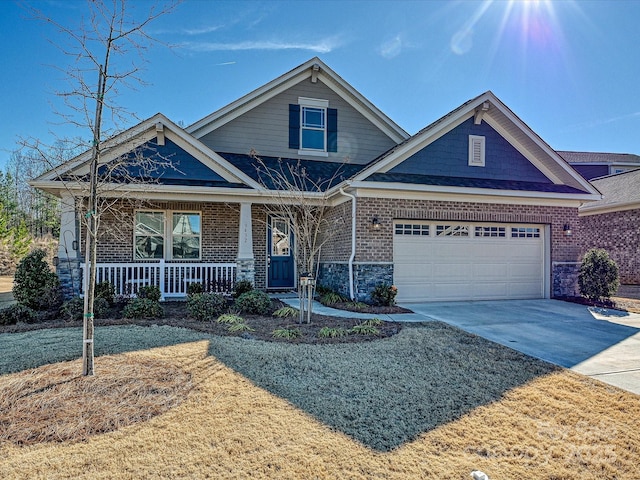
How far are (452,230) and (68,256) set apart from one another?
9.99 meters

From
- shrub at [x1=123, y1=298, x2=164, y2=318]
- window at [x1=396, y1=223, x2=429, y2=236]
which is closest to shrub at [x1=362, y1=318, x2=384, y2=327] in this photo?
window at [x1=396, y1=223, x2=429, y2=236]

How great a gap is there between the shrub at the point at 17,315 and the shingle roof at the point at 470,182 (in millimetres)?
8101

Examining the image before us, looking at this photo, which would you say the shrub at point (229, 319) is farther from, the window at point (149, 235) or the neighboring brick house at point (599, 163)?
the neighboring brick house at point (599, 163)

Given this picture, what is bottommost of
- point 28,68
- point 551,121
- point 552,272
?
point 552,272

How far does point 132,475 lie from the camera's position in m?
2.68

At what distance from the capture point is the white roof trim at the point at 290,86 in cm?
1280

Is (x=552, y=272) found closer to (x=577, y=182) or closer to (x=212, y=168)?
(x=577, y=182)

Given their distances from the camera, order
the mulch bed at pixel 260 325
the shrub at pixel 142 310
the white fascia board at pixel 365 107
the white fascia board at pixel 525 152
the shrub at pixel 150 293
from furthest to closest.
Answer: the white fascia board at pixel 365 107 < the white fascia board at pixel 525 152 < the shrub at pixel 150 293 < the shrub at pixel 142 310 < the mulch bed at pixel 260 325

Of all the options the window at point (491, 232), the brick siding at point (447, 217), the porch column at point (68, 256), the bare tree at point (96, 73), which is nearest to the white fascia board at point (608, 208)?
the brick siding at point (447, 217)

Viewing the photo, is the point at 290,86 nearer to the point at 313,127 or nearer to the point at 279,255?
the point at 313,127

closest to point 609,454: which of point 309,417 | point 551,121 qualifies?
point 309,417

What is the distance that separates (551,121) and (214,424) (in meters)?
18.7

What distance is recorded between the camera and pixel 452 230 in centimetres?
1081

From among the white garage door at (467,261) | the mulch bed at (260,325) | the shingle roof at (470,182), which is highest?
the shingle roof at (470,182)
